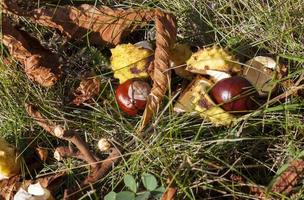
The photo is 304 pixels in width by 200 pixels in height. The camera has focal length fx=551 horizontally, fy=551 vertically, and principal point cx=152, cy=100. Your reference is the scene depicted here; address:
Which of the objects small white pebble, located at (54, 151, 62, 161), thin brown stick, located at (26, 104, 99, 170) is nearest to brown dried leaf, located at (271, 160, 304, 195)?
thin brown stick, located at (26, 104, 99, 170)

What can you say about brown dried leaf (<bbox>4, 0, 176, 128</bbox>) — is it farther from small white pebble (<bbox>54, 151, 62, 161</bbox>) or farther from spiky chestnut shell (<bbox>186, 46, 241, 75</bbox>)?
small white pebble (<bbox>54, 151, 62, 161</bbox>)

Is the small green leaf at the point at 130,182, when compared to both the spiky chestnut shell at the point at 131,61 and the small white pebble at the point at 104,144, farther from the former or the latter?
the spiky chestnut shell at the point at 131,61

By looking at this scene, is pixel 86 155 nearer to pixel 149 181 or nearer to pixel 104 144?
pixel 104 144

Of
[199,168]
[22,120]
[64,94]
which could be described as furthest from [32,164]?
[199,168]

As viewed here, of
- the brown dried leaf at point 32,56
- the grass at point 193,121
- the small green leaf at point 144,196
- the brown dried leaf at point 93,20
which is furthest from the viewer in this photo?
the brown dried leaf at point 93,20

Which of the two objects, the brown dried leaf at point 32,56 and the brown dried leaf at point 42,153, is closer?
the brown dried leaf at point 42,153

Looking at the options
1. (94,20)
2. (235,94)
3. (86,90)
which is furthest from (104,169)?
(94,20)

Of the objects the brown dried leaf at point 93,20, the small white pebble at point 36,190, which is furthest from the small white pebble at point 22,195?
the brown dried leaf at point 93,20

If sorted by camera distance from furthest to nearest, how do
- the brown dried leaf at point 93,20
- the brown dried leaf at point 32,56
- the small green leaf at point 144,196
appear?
the brown dried leaf at point 93,20 → the brown dried leaf at point 32,56 → the small green leaf at point 144,196
